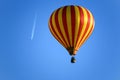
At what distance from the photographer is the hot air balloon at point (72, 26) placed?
162 meters

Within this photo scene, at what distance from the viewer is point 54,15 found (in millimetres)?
164125

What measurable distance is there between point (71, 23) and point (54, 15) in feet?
8.11

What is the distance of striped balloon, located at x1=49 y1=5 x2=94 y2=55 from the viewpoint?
16250 cm

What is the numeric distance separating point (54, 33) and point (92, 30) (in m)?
4.75

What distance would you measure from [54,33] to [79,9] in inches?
168

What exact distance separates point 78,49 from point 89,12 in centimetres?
527

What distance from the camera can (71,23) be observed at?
16325cm

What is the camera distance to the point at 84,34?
534 feet

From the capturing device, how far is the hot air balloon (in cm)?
16250

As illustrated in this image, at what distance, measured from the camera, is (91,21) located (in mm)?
163875

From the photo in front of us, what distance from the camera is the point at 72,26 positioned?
16325 centimetres

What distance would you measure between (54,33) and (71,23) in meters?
2.50

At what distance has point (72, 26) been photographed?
163 metres

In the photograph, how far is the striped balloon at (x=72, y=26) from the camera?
162500 millimetres
